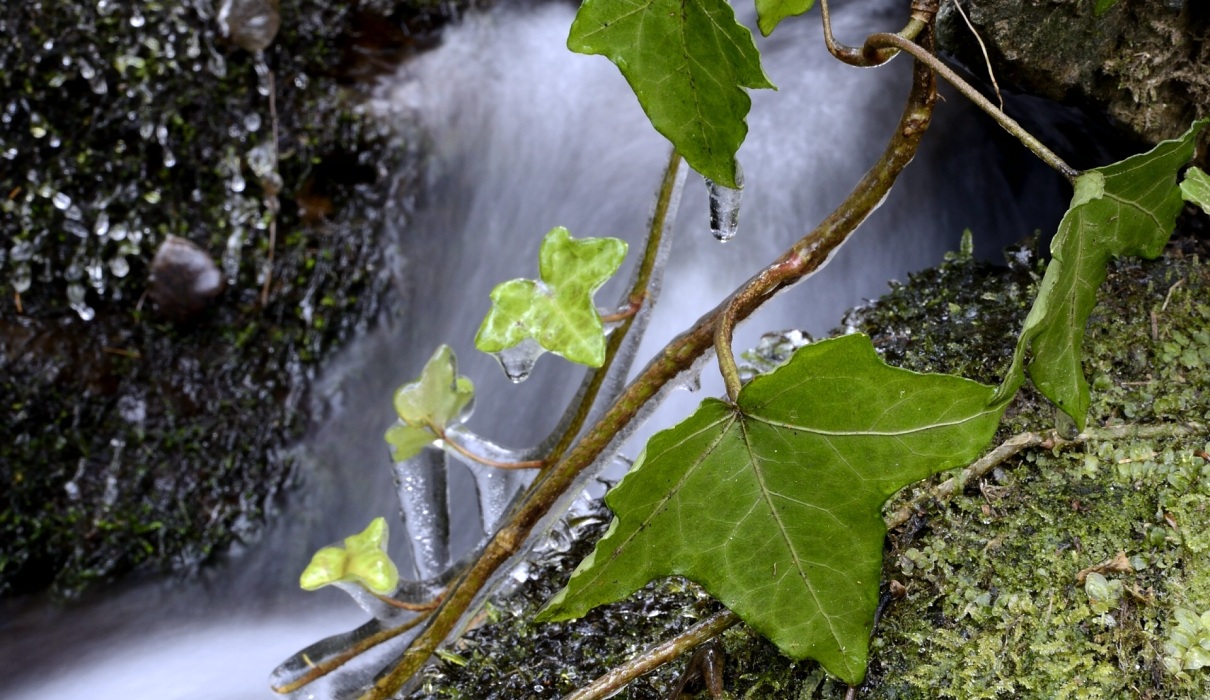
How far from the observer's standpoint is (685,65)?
24.5 inches

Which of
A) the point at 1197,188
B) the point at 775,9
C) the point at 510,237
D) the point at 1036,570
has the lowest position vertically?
the point at 1036,570

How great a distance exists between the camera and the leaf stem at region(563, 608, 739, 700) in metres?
0.65

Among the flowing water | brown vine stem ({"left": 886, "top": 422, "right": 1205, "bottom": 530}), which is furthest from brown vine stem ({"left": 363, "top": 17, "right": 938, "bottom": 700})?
the flowing water

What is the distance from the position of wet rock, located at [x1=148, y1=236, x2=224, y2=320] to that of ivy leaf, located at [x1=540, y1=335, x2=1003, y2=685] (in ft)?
4.48

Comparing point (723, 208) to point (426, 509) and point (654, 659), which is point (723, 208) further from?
point (426, 509)

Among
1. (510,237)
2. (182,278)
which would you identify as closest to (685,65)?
(510,237)

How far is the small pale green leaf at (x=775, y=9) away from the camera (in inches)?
26.4

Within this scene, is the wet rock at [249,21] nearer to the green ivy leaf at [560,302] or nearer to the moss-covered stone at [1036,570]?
the green ivy leaf at [560,302]

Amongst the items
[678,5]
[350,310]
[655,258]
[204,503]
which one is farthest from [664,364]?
[204,503]

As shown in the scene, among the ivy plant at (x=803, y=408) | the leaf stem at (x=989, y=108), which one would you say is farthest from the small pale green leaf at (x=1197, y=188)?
the leaf stem at (x=989, y=108)

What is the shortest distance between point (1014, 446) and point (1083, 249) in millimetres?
183

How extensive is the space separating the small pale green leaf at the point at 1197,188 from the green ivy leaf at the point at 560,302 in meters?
0.44

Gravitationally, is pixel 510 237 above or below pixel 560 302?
above

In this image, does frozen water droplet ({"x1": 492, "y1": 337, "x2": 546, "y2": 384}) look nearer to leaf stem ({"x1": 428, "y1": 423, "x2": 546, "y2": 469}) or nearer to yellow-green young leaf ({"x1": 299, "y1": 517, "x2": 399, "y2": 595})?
leaf stem ({"x1": 428, "y1": 423, "x2": 546, "y2": 469})
